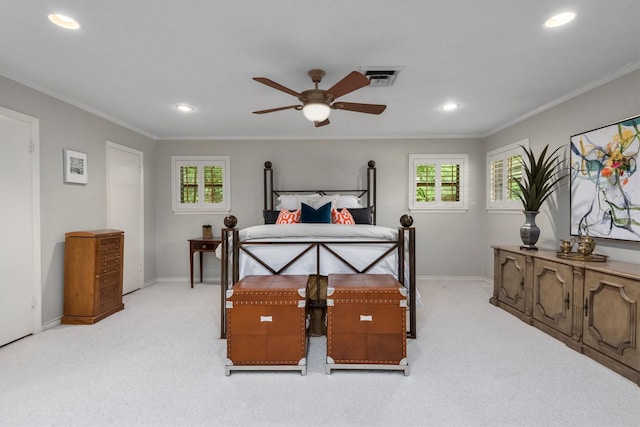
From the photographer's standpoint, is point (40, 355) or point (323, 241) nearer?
point (40, 355)

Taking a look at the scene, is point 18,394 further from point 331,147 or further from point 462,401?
point 331,147

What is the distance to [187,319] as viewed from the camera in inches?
136

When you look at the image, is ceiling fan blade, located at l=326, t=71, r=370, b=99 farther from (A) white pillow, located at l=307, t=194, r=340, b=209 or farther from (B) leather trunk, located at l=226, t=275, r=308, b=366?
(A) white pillow, located at l=307, t=194, r=340, b=209

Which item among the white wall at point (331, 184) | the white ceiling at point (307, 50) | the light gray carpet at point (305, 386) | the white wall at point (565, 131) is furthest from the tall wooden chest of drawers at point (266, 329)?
the white wall at point (331, 184)

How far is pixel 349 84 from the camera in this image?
7.63 ft

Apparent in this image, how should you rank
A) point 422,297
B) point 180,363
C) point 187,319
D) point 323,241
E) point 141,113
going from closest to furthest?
point 180,363 < point 323,241 < point 187,319 < point 141,113 < point 422,297

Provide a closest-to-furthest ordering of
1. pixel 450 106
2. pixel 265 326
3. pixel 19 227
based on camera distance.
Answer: pixel 265 326
pixel 19 227
pixel 450 106

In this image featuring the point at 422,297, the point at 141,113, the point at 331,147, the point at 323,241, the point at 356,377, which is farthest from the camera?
the point at 331,147

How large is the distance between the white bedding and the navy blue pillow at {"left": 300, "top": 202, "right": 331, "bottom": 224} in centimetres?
129

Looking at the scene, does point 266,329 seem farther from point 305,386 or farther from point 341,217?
point 341,217

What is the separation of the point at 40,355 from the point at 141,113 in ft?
9.36

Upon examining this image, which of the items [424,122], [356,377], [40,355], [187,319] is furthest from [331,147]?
[40,355]

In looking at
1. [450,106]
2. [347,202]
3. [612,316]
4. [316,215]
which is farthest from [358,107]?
[612,316]

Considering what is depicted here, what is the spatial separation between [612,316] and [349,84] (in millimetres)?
2646
